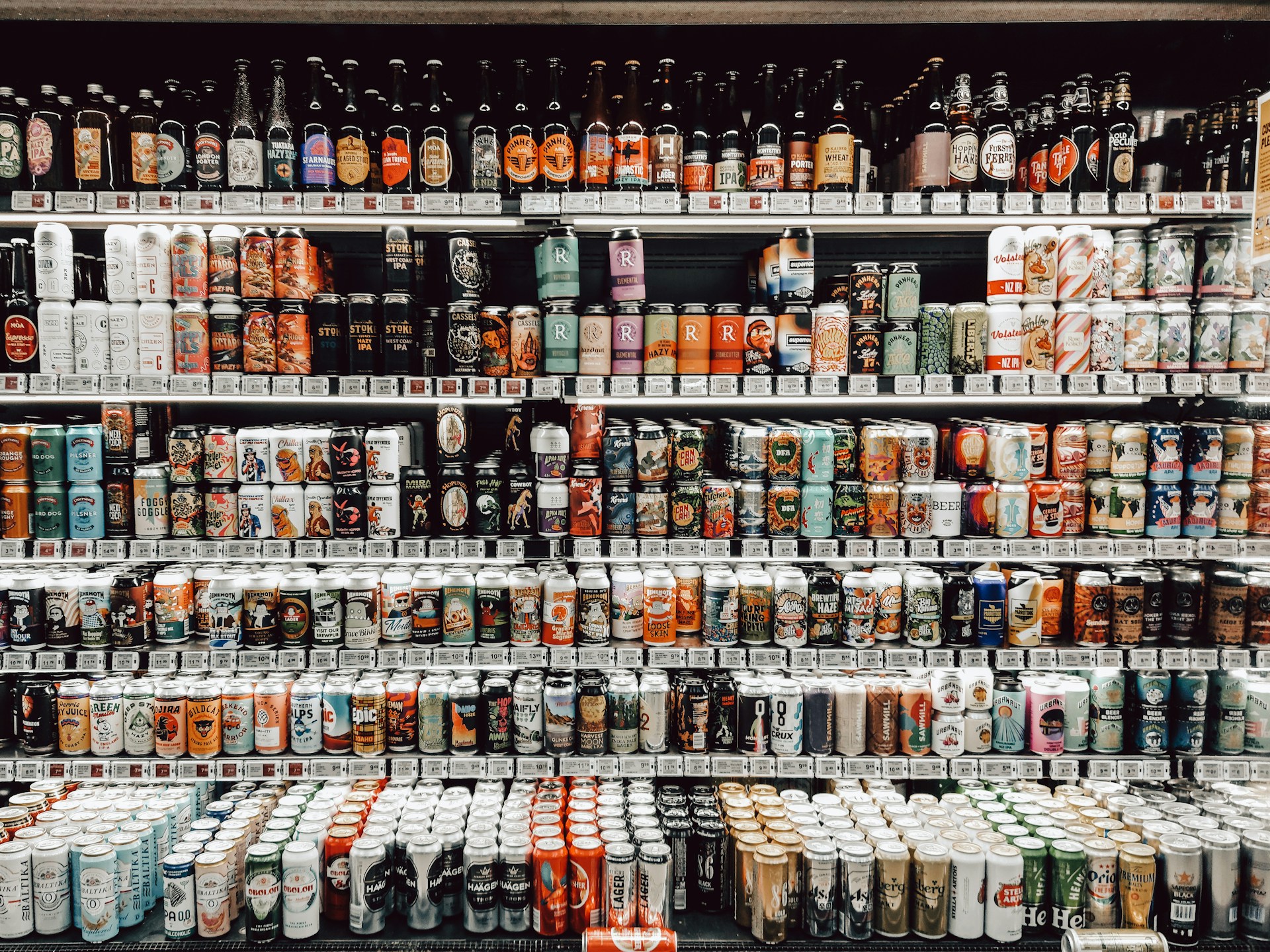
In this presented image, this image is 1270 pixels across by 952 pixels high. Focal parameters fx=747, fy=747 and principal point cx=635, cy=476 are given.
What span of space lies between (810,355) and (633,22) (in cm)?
136

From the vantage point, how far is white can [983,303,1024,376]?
8.38 ft

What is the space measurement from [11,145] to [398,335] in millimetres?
1478

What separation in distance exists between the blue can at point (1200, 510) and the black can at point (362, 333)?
2.86 meters

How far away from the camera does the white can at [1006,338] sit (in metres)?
2.55

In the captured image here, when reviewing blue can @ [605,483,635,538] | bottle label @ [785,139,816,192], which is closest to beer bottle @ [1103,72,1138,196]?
bottle label @ [785,139,816,192]

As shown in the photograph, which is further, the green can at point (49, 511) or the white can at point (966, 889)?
the green can at point (49, 511)

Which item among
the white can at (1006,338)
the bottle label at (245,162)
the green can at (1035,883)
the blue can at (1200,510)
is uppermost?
the bottle label at (245,162)

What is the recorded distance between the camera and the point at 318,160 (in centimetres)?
255

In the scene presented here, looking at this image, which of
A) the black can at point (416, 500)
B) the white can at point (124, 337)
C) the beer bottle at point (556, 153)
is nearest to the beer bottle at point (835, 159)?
the beer bottle at point (556, 153)

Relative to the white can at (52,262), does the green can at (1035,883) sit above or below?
below

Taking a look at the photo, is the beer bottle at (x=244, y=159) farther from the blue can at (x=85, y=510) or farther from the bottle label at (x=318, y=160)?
the blue can at (x=85, y=510)

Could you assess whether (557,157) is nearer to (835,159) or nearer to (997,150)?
(835,159)

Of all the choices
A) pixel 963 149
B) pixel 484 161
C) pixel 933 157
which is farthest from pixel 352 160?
pixel 963 149

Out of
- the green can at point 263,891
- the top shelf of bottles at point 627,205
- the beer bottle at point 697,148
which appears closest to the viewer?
the green can at point 263,891
